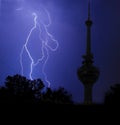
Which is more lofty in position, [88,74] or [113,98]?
[88,74]

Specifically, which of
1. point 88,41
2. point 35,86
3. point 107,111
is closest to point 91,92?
point 88,41

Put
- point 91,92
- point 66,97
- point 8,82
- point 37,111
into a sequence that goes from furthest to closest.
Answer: point 66,97, point 8,82, point 91,92, point 37,111

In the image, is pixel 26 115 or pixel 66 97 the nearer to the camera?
pixel 26 115

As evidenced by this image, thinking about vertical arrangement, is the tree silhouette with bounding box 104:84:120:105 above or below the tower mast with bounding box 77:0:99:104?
below

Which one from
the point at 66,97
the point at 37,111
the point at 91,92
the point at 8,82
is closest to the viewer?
the point at 37,111

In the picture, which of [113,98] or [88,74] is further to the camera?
[88,74]

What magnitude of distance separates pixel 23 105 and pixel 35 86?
63.5 metres

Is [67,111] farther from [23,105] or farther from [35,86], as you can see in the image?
[35,86]

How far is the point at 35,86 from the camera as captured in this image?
247 feet

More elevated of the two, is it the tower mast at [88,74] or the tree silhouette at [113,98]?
the tower mast at [88,74]

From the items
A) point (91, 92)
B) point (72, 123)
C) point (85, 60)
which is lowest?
point (72, 123)

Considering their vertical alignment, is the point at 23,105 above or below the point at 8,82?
below

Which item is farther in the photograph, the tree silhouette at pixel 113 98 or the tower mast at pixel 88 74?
the tower mast at pixel 88 74

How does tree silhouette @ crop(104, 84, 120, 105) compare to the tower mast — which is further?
the tower mast
